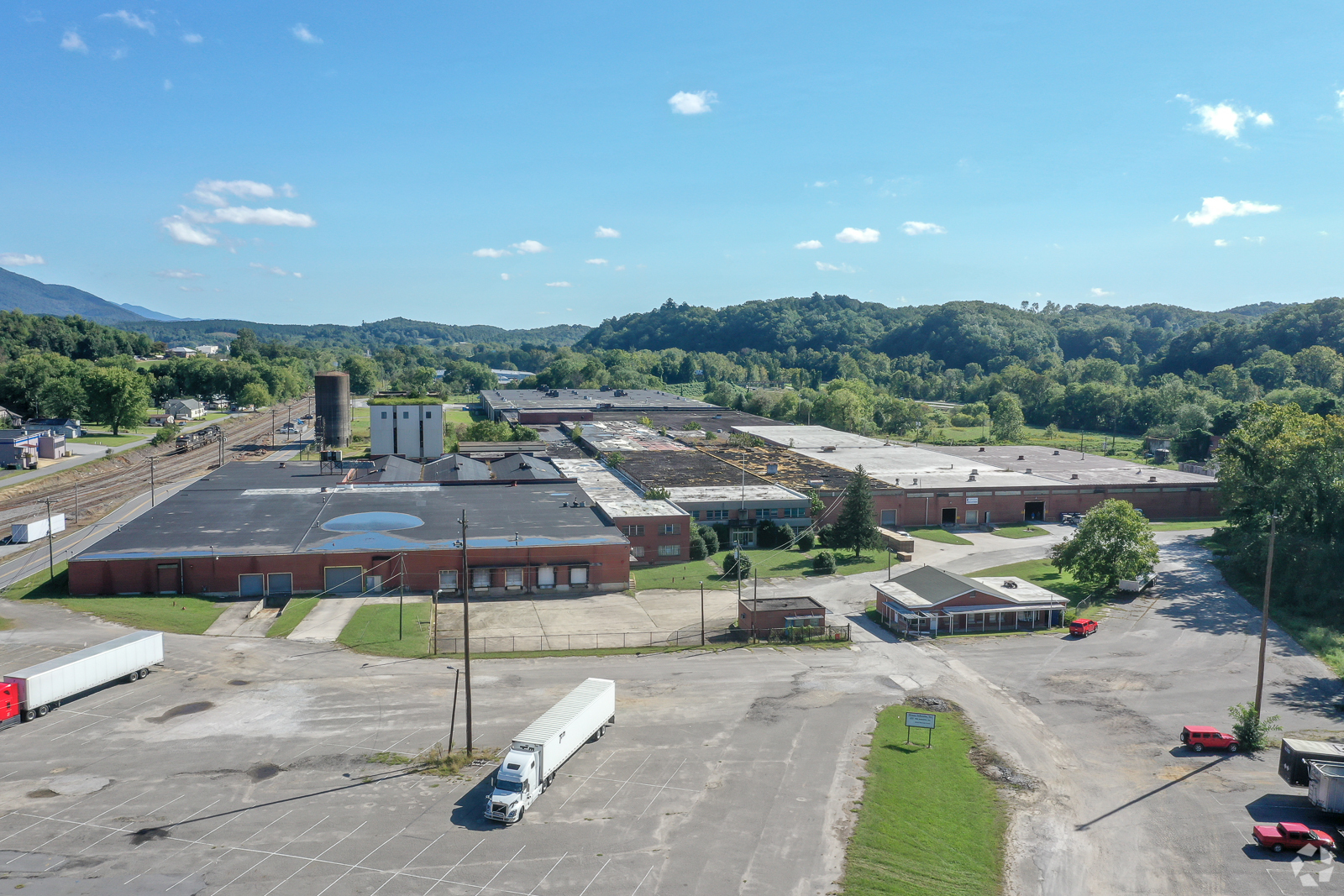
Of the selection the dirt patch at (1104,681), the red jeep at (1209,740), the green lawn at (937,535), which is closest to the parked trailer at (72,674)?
the dirt patch at (1104,681)

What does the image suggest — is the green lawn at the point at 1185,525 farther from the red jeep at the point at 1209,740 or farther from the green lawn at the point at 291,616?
the green lawn at the point at 291,616

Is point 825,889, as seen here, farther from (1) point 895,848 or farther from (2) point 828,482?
(2) point 828,482

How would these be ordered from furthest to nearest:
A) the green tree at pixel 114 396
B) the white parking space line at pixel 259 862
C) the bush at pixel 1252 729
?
the green tree at pixel 114 396 → the bush at pixel 1252 729 → the white parking space line at pixel 259 862

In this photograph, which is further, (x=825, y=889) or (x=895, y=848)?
(x=895, y=848)

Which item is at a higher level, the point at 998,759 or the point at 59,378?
the point at 59,378

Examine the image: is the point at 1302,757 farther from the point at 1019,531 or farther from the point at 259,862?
the point at 1019,531

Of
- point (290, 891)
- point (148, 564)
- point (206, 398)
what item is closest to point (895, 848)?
point (290, 891)
